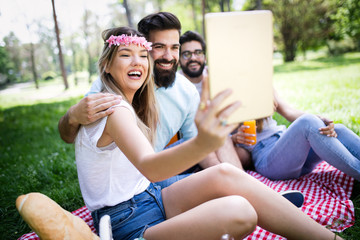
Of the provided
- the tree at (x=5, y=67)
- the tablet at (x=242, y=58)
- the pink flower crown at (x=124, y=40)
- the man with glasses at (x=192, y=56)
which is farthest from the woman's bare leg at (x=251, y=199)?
the tree at (x=5, y=67)

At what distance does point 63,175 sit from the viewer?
321 cm

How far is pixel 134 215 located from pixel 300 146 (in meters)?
1.48

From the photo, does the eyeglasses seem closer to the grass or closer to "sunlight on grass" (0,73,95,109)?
the grass

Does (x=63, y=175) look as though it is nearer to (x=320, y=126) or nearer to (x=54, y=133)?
(x=54, y=133)

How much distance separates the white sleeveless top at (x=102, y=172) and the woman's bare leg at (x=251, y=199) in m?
0.33

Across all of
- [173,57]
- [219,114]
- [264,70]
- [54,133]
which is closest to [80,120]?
[219,114]

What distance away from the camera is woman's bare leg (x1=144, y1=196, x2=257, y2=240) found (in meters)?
1.29

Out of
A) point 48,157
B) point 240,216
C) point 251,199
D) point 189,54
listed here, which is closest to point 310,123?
point 251,199

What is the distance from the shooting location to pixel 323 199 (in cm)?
214

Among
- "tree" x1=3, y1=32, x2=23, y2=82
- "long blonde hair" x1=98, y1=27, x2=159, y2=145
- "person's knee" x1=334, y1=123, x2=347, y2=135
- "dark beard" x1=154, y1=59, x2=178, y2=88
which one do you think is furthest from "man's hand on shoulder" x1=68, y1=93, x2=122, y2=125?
"tree" x1=3, y1=32, x2=23, y2=82

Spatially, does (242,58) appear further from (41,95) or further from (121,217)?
(41,95)

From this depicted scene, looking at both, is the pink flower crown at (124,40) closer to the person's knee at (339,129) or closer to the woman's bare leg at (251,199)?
the woman's bare leg at (251,199)

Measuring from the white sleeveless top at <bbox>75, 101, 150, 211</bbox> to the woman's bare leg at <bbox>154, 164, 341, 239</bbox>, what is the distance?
0.33 meters

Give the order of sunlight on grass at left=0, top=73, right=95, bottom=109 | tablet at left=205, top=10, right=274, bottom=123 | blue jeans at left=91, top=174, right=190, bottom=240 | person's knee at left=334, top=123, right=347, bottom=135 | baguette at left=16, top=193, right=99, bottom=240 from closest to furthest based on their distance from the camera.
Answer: tablet at left=205, top=10, right=274, bottom=123 < baguette at left=16, top=193, right=99, bottom=240 < blue jeans at left=91, top=174, right=190, bottom=240 < person's knee at left=334, top=123, right=347, bottom=135 < sunlight on grass at left=0, top=73, right=95, bottom=109
